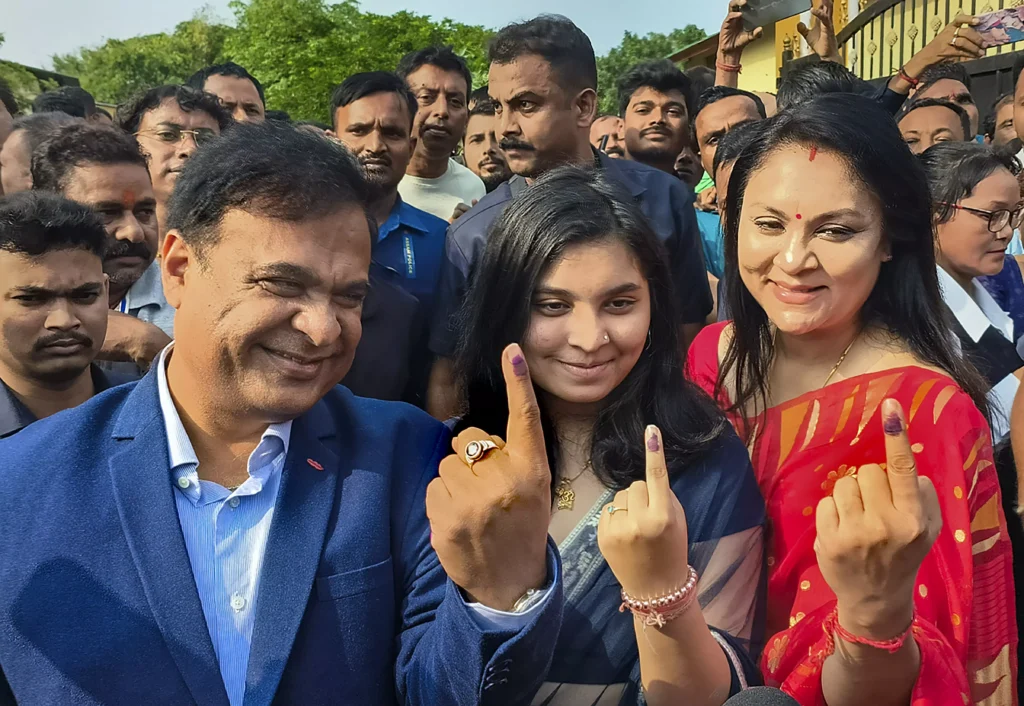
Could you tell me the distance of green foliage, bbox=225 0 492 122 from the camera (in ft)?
97.5

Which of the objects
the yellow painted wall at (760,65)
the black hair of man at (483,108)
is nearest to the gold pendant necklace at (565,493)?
the black hair of man at (483,108)

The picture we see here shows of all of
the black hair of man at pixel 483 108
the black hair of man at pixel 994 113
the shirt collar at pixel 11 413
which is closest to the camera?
the shirt collar at pixel 11 413

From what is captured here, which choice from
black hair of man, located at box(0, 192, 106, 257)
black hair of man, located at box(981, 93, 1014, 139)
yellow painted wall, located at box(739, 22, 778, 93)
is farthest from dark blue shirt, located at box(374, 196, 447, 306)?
yellow painted wall, located at box(739, 22, 778, 93)

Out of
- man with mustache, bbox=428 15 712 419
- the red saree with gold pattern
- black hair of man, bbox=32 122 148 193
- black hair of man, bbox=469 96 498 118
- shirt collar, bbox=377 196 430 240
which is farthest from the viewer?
black hair of man, bbox=469 96 498 118

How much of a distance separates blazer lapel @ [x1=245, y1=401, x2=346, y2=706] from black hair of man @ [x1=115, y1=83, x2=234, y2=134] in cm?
282

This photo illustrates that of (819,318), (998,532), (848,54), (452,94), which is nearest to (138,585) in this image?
(819,318)

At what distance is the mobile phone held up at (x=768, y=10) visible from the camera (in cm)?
480

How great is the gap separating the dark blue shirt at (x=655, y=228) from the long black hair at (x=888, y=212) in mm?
929

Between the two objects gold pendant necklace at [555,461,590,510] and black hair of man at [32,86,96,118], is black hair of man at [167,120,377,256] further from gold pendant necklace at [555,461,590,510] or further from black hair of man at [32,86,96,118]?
black hair of man at [32,86,96,118]

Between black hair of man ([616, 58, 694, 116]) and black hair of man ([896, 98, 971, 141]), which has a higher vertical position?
black hair of man ([616, 58, 694, 116])

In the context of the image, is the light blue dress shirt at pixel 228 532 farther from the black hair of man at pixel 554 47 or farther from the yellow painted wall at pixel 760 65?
the yellow painted wall at pixel 760 65

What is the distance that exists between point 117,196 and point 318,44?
98.0 ft

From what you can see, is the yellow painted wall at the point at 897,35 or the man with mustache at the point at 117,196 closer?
the man with mustache at the point at 117,196

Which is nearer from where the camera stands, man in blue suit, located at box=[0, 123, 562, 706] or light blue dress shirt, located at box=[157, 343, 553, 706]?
man in blue suit, located at box=[0, 123, 562, 706]
